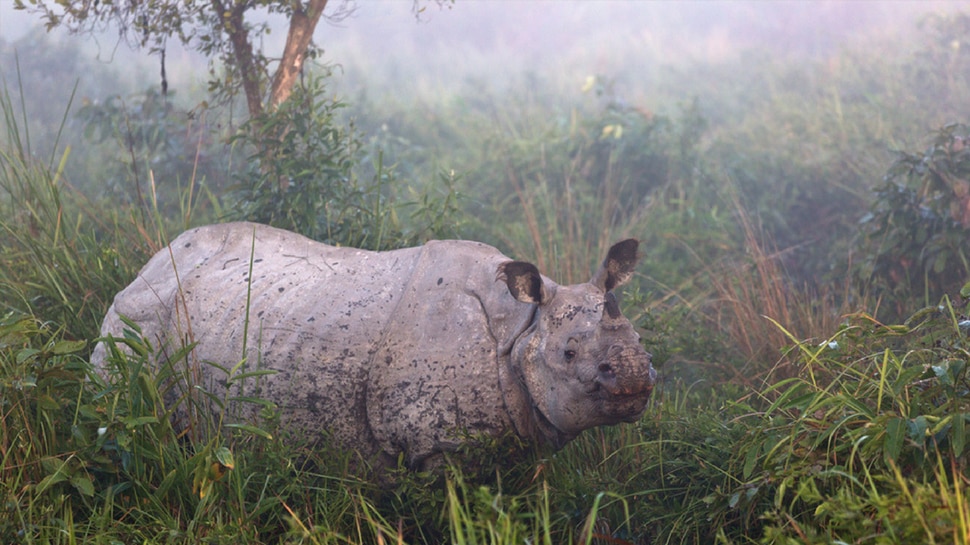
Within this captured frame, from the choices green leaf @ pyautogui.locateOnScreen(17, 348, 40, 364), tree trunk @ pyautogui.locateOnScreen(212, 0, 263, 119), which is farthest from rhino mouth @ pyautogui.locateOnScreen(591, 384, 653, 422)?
tree trunk @ pyautogui.locateOnScreen(212, 0, 263, 119)

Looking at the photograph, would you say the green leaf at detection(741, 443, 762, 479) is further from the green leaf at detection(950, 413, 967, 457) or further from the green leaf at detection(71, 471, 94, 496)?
the green leaf at detection(71, 471, 94, 496)

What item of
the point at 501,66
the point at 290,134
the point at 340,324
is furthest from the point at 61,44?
the point at 340,324

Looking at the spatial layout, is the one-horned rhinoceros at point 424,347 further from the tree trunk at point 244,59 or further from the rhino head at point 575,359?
the tree trunk at point 244,59

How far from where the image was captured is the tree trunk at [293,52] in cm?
548

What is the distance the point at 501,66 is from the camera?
17391 millimetres

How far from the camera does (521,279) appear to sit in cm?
333

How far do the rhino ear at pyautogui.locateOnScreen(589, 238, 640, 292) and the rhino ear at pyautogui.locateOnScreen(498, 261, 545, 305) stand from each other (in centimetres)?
32

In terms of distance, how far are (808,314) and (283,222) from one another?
3001mm

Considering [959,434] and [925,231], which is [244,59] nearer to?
[925,231]

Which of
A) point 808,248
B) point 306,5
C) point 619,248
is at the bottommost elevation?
point 808,248

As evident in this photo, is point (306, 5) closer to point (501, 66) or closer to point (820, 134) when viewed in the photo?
point (820, 134)

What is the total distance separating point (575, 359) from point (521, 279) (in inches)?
14.0

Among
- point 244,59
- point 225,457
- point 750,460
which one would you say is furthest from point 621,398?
point 244,59

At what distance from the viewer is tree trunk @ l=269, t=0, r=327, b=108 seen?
5.48 m
